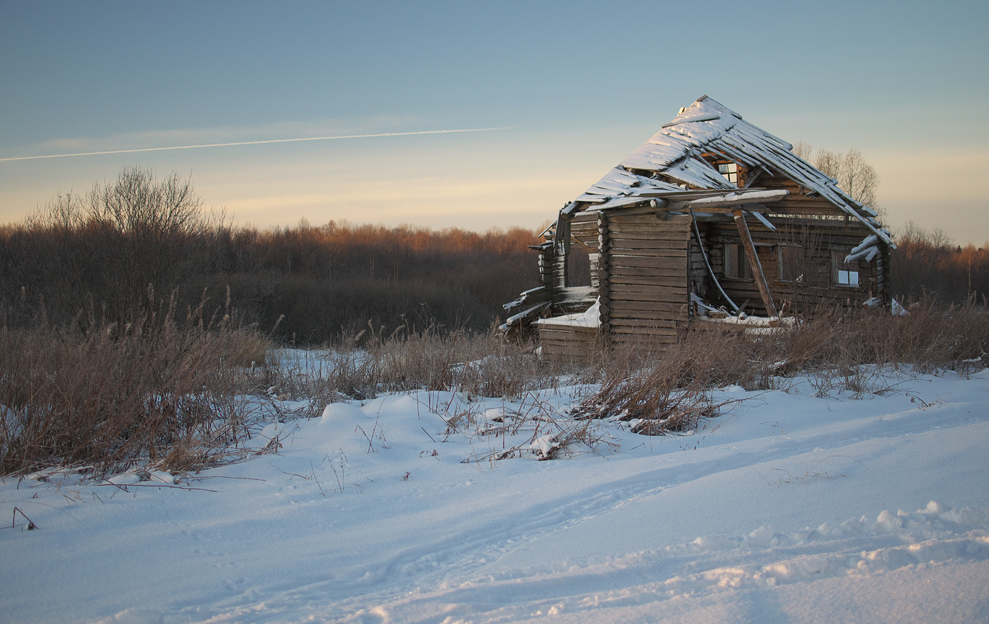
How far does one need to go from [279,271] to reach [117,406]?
111 feet

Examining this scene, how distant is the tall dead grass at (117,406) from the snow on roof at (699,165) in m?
10.1

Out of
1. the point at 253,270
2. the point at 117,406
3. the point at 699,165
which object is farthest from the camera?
the point at 253,270

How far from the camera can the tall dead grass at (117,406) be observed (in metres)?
3.93

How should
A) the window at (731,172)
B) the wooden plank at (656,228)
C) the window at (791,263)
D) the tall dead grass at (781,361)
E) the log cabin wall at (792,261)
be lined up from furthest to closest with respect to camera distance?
the window at (731,172)
the log cabin wall at (792,261)
the wooden plank at (656,228)
the window at (791,263)
the tall dead grass at (781,361)

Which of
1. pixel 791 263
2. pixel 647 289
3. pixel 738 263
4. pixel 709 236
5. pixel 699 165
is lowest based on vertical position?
pixel 647 289

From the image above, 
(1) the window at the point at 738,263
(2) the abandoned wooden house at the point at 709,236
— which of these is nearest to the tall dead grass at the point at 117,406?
(2) the abandoned wooden house at the point at 709,236

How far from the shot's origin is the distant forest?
15.3m

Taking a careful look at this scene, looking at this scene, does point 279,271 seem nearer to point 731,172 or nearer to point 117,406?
point 731,172

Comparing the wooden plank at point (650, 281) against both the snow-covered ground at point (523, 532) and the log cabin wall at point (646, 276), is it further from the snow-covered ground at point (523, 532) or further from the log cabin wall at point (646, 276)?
the snow-covered ground at point (523, 532)

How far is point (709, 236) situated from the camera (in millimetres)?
15320

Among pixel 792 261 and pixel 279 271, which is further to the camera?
pixel 279 271

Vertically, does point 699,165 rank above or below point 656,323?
above

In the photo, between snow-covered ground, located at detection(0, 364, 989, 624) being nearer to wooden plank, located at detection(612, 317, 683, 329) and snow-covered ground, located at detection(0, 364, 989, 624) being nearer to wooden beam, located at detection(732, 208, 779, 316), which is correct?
wooden beam, located at detection(732, 208, 779, 316)

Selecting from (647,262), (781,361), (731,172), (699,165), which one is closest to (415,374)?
(781,361)
